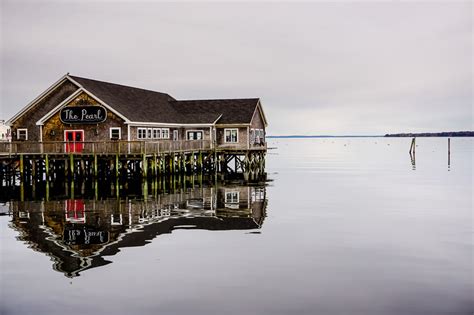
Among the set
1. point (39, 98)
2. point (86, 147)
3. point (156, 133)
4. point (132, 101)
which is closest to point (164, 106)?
point (132, 101)

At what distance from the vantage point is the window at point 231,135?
5147 centimetres

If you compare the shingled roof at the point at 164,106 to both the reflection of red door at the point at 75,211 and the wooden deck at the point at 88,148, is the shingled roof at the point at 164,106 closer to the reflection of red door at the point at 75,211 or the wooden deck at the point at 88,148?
the wooden deck at the point at 88,148

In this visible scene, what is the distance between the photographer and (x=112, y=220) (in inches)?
920

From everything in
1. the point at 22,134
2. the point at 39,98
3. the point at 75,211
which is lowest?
the point at 75,211

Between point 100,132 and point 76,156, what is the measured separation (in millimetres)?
3018

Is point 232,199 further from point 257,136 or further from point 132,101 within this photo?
point 257,136

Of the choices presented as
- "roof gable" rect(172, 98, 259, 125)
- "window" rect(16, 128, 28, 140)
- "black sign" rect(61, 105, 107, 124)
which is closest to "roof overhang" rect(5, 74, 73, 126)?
"window" rect(16, 128, 28, 140)

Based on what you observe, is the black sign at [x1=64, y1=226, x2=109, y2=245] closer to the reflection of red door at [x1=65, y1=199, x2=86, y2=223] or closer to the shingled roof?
the reflection of red door at [x1=65, y1=199, x2=86, y2=223]

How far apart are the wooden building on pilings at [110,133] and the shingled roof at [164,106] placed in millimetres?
106

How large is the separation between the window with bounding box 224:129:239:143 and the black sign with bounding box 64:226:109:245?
31114 mm

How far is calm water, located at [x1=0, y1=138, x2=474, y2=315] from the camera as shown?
502 inches

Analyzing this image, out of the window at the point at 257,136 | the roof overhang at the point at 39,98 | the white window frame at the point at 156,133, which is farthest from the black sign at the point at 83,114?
the window at the point at 257,136

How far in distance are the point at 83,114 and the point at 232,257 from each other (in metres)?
28.3

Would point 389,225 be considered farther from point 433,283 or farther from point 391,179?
point 391,179
